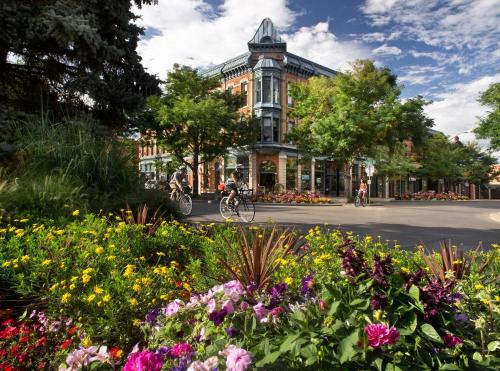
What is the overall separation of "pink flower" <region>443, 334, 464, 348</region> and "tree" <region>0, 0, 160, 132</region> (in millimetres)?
8740

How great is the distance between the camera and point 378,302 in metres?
1.70

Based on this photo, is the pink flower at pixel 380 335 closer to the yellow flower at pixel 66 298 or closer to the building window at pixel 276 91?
the yellow flower at pixel 66 298

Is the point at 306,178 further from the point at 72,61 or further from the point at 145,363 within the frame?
the point at 145,363

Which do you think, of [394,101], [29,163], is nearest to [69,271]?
[29,163]

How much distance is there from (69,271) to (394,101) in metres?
30.2

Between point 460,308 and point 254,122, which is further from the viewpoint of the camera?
point 254,122

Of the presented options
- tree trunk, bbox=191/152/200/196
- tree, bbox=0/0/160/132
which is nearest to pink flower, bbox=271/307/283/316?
tree, bbox=0/0/160/132

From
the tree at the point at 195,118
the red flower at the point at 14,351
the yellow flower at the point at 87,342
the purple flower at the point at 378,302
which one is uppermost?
the tree at the point at 195,118

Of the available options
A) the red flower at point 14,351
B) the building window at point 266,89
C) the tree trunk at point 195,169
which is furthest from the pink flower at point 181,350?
the building window at point 266,89

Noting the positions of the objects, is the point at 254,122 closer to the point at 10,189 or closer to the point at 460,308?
the point at 10,189

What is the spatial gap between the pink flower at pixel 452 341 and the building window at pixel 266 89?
3939 centimetres

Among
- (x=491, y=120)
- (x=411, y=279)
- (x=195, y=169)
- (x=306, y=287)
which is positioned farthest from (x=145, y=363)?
(x=195, y=169)

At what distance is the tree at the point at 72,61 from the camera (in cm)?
829

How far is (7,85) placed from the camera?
32.3ft
